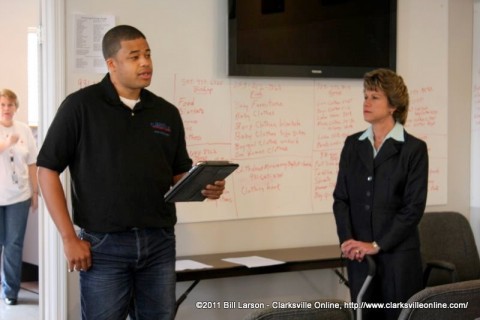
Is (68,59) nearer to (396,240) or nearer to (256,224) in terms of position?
(256,224)

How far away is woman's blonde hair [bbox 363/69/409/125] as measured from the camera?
116 inches

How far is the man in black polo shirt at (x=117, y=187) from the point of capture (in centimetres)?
243

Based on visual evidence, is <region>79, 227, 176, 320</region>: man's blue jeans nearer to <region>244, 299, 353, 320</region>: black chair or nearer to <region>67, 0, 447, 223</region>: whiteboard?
<region>244, 299, 353, 320</region>: black chair

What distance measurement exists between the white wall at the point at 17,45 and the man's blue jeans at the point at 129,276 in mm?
3813

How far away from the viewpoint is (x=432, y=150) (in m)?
4.44

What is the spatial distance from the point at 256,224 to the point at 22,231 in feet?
7.28

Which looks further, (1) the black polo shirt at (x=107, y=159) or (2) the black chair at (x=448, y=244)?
(2) the black chair at (x=448, y=244)

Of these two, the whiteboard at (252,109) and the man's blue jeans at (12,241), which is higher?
the whiteboard at (252,109)

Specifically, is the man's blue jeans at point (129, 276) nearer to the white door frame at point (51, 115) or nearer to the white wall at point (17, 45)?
the white door frame at point (51, 115)

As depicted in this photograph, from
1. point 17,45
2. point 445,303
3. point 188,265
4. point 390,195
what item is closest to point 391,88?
point 390,195

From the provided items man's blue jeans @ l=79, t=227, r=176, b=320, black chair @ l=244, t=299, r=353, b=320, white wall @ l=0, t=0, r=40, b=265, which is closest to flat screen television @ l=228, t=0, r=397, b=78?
man's blue jeans @ l=79, t=227, r=176, b=320

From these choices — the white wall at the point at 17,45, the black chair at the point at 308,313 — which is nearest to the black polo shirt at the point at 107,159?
the black chair at the point at 308,313

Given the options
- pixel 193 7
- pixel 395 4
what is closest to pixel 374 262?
pixel 193 7

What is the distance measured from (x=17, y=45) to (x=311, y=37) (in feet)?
10.5
